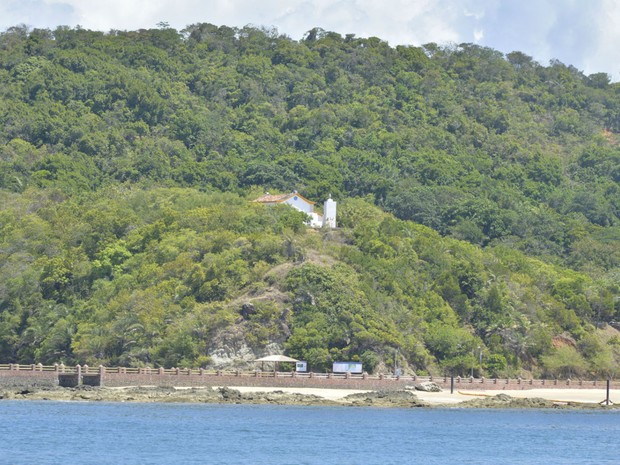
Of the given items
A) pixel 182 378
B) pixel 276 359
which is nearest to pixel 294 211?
pixel 276 359

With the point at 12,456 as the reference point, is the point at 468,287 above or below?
above

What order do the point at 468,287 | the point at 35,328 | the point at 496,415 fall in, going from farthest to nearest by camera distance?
the point at 468,287, the point at 35,328, the point at 496,415

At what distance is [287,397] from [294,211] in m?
31.4

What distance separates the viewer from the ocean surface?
193 feet

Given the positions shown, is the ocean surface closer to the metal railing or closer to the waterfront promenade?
the waterfront promenade

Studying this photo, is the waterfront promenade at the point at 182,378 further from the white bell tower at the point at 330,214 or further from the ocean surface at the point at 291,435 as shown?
the white bell tower at the point at 330,214

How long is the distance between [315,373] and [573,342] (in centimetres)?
2646

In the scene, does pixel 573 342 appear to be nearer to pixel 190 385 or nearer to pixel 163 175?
pixel 190 385

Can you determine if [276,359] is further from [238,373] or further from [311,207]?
[311,207]

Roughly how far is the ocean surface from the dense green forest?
1379cm

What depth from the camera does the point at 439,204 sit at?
145500 mm

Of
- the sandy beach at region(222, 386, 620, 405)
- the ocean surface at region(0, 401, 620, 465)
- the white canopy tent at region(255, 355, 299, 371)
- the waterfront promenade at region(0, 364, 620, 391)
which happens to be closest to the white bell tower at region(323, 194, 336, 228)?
the sandy beach at region(222, 386, 620, 405)

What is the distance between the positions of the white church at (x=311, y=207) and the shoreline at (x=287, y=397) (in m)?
28.5

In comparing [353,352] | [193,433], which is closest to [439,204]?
[353,352]
